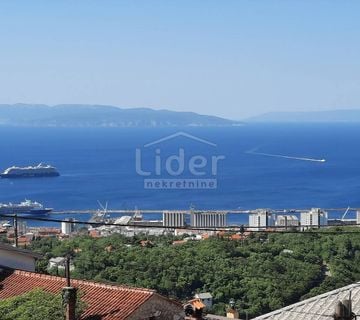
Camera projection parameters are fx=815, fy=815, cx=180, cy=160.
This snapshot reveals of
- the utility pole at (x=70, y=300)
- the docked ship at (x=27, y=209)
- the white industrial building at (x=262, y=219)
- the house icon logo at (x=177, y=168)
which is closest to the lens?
the utility pole at (x=70, y=300)

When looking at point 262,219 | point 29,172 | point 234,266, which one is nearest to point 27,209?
point 262,219

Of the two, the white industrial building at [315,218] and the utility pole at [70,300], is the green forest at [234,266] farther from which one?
the white industrial building at [315,218]

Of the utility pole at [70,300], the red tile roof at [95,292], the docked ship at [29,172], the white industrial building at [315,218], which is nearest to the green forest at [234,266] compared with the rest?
the red tile roof at [95,292]

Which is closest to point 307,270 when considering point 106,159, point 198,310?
point 198,310

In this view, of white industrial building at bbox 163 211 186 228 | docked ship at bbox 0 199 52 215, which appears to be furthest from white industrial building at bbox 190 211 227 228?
docked ship at bbox 0 199 52 215

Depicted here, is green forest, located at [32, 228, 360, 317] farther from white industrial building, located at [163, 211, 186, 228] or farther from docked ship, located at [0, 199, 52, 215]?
docked ship, located at [0, 199, 52, 215]
